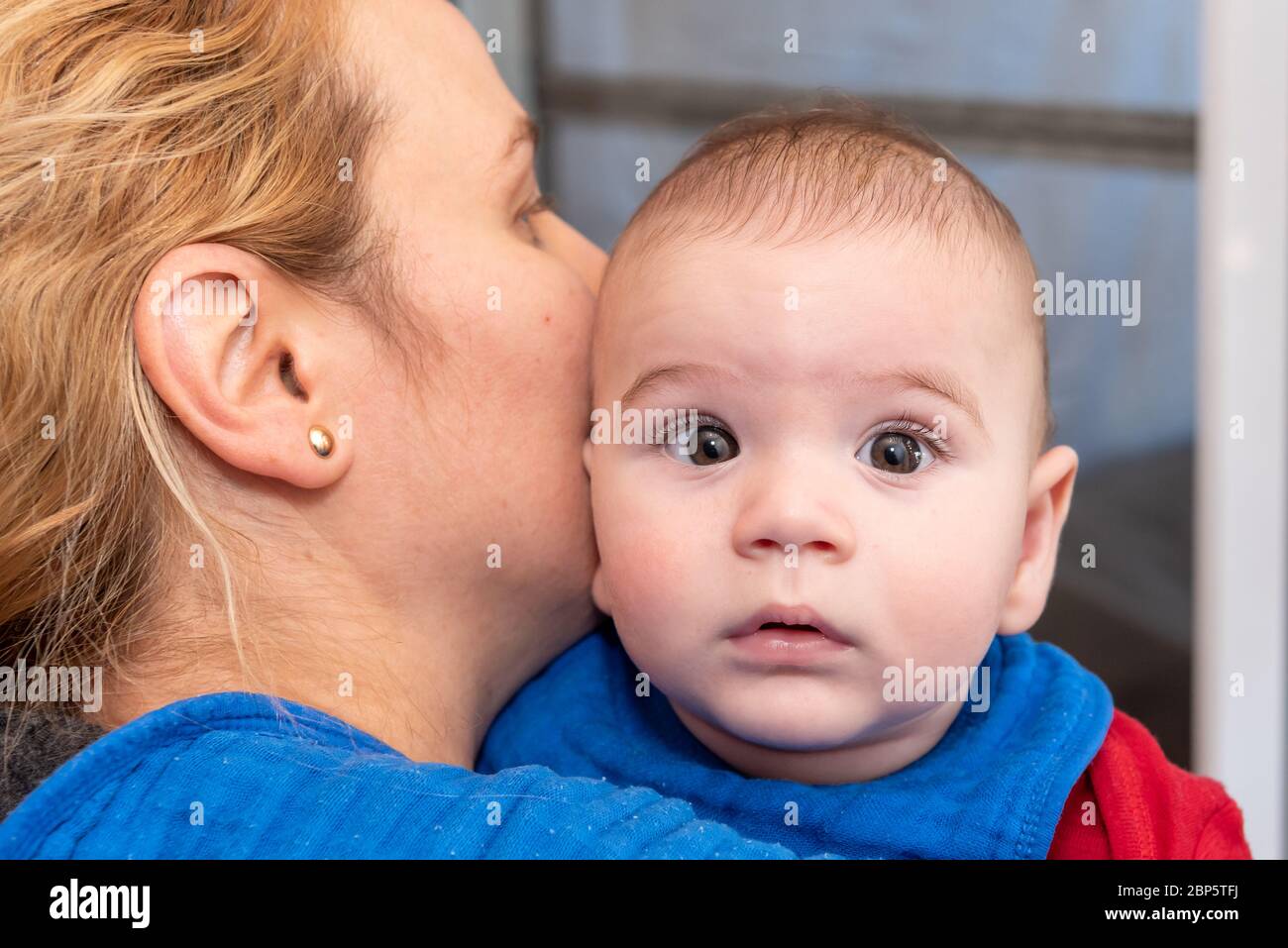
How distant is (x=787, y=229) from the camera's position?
1030 millimetres

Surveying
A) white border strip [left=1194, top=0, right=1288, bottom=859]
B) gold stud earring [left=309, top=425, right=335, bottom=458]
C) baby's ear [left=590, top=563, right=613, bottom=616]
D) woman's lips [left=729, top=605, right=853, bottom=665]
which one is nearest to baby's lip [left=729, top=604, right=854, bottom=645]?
woman's lips [left=729, top=605, right=853, bottom=665]

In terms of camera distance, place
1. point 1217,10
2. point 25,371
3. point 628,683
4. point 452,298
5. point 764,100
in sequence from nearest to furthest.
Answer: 1. point 25,371
2. point 452,298
3. point 628,683
4. point 1217,10
5. point 764,100

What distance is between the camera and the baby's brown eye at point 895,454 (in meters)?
1.00

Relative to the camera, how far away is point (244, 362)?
1.04 metres

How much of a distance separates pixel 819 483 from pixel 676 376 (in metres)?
0.16

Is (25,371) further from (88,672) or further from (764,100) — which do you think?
(764,100)

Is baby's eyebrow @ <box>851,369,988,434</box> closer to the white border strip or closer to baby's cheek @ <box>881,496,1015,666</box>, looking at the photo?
baby's cheek @ <box>881,496,1015,666</box>

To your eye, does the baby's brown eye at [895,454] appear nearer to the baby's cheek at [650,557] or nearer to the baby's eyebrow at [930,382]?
the baby's eyebrow at [930,382]

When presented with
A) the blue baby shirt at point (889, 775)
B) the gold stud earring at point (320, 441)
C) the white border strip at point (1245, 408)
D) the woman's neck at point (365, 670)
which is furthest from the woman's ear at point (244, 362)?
the white border strip at point (1245, 408)

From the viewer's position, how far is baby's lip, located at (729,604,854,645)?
0.96 m

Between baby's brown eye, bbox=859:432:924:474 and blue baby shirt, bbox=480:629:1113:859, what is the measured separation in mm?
291

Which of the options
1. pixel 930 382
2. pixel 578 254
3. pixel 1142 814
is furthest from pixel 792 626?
pixel 578 254
